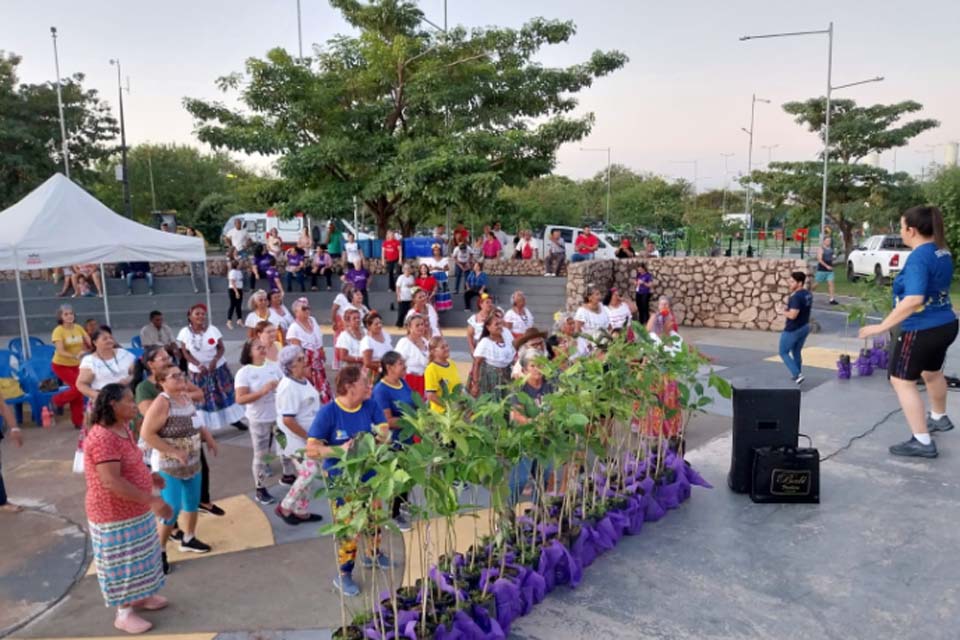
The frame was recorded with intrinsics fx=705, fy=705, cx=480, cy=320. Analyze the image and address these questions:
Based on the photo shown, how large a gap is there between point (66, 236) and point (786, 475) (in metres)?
9.93

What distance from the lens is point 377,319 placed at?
727 cm

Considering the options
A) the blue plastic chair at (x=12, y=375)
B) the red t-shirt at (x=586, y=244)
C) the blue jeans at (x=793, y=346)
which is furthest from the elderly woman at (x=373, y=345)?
the red t-shirt at (x=586, y=244)

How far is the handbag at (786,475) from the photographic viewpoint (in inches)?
205

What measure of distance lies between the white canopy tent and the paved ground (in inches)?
182

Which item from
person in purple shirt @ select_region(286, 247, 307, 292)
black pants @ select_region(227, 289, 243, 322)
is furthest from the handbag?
person in purple shirt @ select_region(286, 247, 307, 292)

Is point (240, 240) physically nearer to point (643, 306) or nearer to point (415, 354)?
point (643, 306)

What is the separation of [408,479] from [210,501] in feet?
11.8

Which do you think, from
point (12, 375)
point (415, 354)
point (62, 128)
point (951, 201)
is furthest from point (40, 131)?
point (951, 201)

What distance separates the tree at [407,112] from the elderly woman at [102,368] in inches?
405

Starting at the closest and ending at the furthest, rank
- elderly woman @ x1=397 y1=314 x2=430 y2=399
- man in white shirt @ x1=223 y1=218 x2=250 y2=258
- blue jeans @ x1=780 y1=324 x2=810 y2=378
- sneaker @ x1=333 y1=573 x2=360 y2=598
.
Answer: sneaker @ x1=333 y1=573 x2=360 y2=598
elderly woman @ x1=397 y1=314 x2=430 y2=399
blue jeans @ x1=780 y1=324 x2=810 y2=378
man in white shirt @ x1=223 y1=218 x2=250 y2=258

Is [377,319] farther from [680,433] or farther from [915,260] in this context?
[915,260]

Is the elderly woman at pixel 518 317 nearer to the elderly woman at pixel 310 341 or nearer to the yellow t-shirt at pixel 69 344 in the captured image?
the elderly woman at pixel 310 341

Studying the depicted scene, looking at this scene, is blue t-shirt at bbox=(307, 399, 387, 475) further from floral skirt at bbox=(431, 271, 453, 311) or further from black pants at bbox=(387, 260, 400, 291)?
black pants at bbox=(387, 260, 400, 291)

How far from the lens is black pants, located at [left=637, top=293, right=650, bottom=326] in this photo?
15.6 meters
